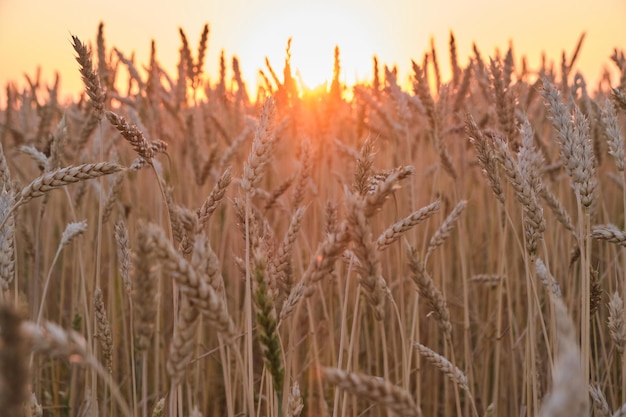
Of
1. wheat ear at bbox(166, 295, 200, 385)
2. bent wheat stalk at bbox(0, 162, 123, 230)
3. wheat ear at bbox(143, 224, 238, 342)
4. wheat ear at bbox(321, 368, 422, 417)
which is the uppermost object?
bent wheat stalk at bbox(0, 162, 123, 230)

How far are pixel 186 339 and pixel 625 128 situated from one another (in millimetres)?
3467

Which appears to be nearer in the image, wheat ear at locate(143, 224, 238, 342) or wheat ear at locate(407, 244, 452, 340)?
wheat ear at locate(143, 224, 238, 342)

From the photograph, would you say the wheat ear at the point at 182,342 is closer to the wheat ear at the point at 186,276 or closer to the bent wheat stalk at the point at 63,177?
the wheat ear at the point at 186,276

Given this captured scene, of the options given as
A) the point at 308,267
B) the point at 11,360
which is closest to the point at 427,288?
the point at 308,267

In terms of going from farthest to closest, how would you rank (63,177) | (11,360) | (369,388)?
1. (63,177)
2. (369,388)
3. (11,360)

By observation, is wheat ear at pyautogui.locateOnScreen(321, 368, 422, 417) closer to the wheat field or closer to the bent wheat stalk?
the wheat field

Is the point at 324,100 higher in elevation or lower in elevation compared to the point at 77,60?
higher

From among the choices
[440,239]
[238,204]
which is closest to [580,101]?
[440,239]

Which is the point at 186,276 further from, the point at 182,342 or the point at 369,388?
the point at 369,388

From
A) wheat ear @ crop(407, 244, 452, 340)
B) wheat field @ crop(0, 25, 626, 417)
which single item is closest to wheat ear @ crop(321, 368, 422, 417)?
wheat field @ crop(0, 25, 626, 417)

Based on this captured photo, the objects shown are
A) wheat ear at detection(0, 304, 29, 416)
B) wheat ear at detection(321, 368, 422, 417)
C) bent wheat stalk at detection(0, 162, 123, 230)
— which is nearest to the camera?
wheat ear at detection(0, 304, 29, 416)

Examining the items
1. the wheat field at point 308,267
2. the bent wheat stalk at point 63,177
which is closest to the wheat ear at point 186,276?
the wheat field at point 308,267

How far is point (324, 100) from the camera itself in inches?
101

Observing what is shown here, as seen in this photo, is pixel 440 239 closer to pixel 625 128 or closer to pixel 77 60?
pixel 77 60
